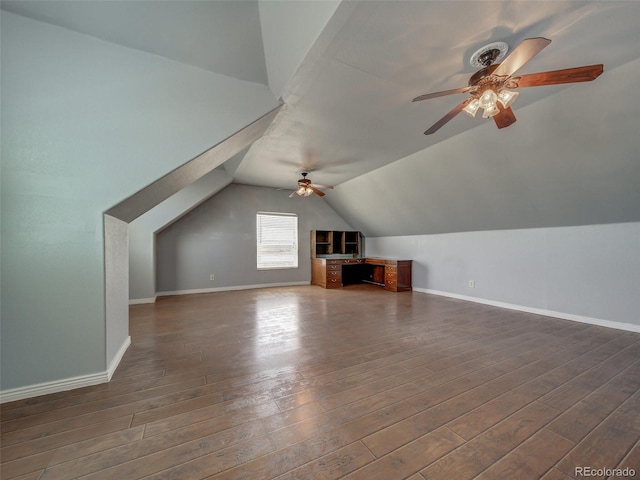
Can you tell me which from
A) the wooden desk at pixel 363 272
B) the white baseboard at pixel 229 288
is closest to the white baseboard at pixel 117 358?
the white baseboard at pixel 229 288

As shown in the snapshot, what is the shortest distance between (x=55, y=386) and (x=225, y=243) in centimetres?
423

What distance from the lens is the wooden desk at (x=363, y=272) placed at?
591 centimetres

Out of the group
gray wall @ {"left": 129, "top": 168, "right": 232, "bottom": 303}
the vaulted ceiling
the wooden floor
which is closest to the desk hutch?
the vaulted ceiling

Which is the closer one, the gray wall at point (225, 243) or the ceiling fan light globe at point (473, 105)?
the ceiling fan light globe at point (473, 105)

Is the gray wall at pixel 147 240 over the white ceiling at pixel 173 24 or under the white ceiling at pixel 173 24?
under

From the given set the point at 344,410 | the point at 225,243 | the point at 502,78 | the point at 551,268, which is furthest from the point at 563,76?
the point at 225,243

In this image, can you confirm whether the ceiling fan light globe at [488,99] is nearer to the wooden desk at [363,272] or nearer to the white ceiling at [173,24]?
the white ceiling at [173,24]

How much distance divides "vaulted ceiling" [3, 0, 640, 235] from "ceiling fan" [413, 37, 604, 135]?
0.11 m

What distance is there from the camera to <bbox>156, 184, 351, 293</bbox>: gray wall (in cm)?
542

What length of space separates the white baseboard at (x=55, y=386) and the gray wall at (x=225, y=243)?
3652 millimetres

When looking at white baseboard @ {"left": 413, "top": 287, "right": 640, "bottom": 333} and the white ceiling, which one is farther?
white baseboard @ {"left": 413, "top": 287, "right": 640, "bottom": 333}

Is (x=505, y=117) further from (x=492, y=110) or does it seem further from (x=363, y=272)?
(x=363, y=272)


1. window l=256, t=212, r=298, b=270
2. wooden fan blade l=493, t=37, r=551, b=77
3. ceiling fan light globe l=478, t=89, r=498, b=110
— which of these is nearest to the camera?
wooden fan blade l=493, t=37, r=551, b=77

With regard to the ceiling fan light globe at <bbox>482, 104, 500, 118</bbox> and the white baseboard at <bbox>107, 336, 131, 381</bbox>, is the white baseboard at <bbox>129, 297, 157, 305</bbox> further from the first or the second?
the ceiling fan light globe at <bbox>482, 104, 500, 118</bbox>
